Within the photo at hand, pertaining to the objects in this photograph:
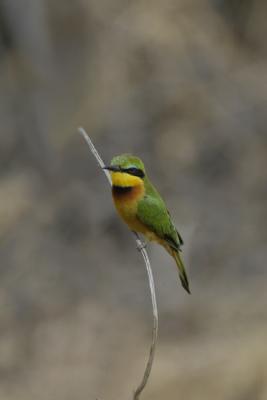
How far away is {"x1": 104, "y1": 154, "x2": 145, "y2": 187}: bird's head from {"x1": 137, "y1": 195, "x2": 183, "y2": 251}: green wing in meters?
0.19

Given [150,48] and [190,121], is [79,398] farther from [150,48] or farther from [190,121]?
[150,48]

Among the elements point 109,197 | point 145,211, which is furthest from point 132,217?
point 109,197

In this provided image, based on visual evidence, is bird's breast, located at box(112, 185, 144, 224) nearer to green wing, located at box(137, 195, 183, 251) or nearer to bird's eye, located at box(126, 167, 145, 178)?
green wing, located at box(137, 195, 183, 251)

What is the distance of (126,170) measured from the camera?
265 cm

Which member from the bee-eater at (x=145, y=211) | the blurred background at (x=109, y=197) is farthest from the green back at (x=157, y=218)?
the blurred background at (x=109, y=197)

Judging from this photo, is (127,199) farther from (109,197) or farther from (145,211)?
(109,197)

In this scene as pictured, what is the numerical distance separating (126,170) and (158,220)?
1.66ft

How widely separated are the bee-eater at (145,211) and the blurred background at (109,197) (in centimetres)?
385

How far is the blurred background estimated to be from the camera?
292 inches

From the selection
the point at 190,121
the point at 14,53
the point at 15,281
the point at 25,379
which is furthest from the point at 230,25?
the point at 25,379

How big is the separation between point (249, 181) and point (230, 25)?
7.38 feet

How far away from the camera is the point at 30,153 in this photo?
982 cm

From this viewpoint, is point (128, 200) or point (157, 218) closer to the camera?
point (128, 200)

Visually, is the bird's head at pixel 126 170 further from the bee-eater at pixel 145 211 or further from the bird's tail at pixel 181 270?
the bird's tail at pixel 181 270
